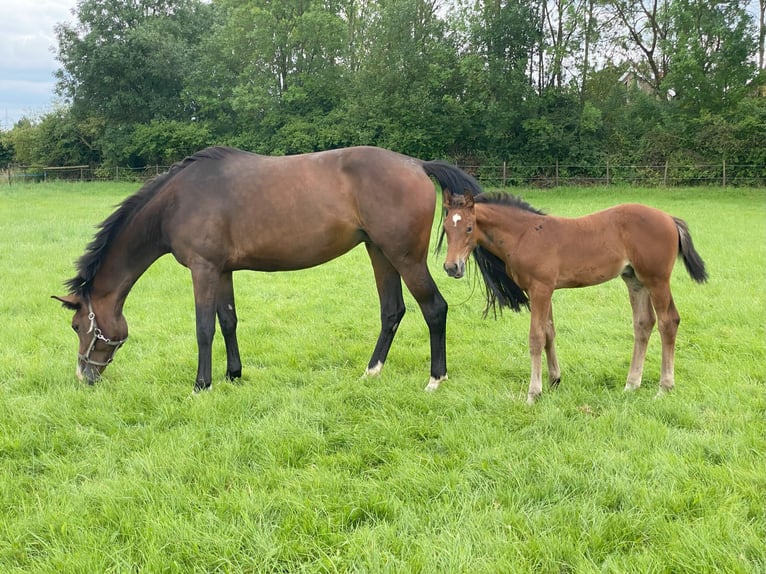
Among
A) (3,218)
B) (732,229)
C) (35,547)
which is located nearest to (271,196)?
(35,547)

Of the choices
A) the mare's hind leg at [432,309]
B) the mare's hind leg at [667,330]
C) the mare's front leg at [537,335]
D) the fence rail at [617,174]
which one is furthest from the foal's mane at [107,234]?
the fence rail at [617,174]

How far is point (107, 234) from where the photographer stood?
14.9ft

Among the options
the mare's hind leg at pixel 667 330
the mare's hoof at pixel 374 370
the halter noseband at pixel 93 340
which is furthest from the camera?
the mare's hoof at pixel 374 370

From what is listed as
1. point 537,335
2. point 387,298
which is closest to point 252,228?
point 387,298

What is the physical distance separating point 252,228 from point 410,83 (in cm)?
2772

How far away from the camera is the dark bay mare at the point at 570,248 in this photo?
12.7 ft

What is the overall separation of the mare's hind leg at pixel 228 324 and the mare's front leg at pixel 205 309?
184 mm

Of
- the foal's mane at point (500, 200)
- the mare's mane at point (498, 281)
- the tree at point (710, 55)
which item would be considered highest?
the tree at point (710, 55)

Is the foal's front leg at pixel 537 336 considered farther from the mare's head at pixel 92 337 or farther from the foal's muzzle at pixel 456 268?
the mare's head at pixel 92 337

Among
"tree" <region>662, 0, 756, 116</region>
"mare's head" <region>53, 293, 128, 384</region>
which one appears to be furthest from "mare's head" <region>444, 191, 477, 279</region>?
"tree" <region>662, 0, 756, 116</region>

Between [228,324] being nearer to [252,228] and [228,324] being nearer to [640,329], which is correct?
[252,228]

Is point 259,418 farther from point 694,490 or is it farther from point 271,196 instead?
point 694,490

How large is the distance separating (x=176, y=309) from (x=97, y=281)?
2.42 meters

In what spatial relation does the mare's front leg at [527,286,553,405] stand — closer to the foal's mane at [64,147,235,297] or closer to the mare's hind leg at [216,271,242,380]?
the mare's hind leg at [216,271,242,380]
